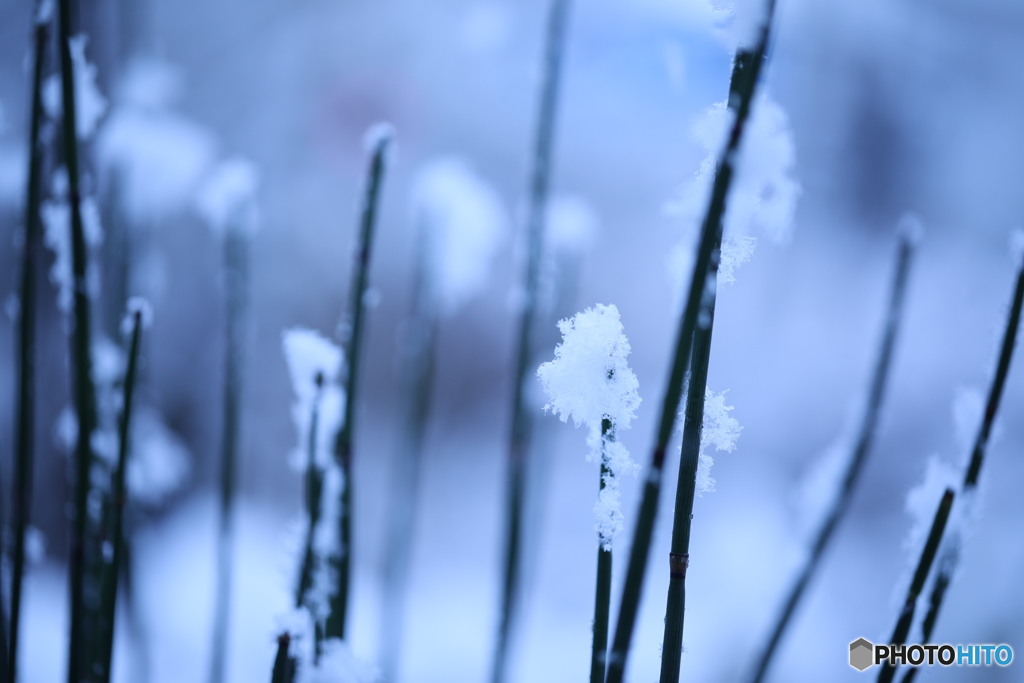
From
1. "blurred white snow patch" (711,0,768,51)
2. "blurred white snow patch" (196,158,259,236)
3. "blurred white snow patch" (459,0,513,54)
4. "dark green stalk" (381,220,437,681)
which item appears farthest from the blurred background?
"blurred white snow patch" (711,0,768,51)

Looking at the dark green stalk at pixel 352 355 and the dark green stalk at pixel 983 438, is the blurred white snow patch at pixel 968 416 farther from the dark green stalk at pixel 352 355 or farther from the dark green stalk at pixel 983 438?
the dark green stalk at pixel 352 355

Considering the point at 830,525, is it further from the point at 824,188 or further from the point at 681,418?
the point at 824,188

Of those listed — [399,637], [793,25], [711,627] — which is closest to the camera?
[399,637]

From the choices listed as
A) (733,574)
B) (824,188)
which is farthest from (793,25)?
(733,574)

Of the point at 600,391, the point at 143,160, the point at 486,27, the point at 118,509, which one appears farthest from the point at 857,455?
the point at 486,27

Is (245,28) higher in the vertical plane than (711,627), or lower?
higher
